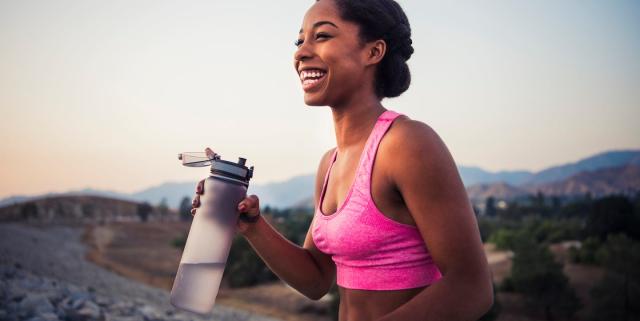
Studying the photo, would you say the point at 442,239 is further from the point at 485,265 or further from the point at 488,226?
the point at 488,226

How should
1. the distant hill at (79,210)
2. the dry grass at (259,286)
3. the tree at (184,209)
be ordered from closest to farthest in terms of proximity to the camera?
the dry grass at (259,286) → the distant hill at (79,210) → the tree at (184,209)

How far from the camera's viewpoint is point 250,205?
217 cm

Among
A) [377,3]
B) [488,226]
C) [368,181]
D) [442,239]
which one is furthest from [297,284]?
[488,226]

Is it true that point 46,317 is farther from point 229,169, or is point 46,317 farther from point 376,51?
point 376,51

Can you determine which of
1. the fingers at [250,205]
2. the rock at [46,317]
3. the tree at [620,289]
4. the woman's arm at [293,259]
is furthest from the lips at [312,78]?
the tree at [620,289]

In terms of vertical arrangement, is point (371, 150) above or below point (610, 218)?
above

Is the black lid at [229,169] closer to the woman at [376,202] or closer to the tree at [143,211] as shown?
the woman at [376,202]

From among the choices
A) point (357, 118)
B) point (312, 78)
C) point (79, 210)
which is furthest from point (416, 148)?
point (79, 210)

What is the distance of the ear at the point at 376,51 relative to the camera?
2.06 metres

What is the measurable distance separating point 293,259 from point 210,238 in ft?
1.46

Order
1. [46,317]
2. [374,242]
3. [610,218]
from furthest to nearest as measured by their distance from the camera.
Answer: [610,218] → [46,317] → [374,242]

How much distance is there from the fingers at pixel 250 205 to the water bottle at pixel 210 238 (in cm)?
2

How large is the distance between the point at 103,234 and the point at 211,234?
6113 centimetres

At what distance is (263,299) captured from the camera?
91.7 ft
